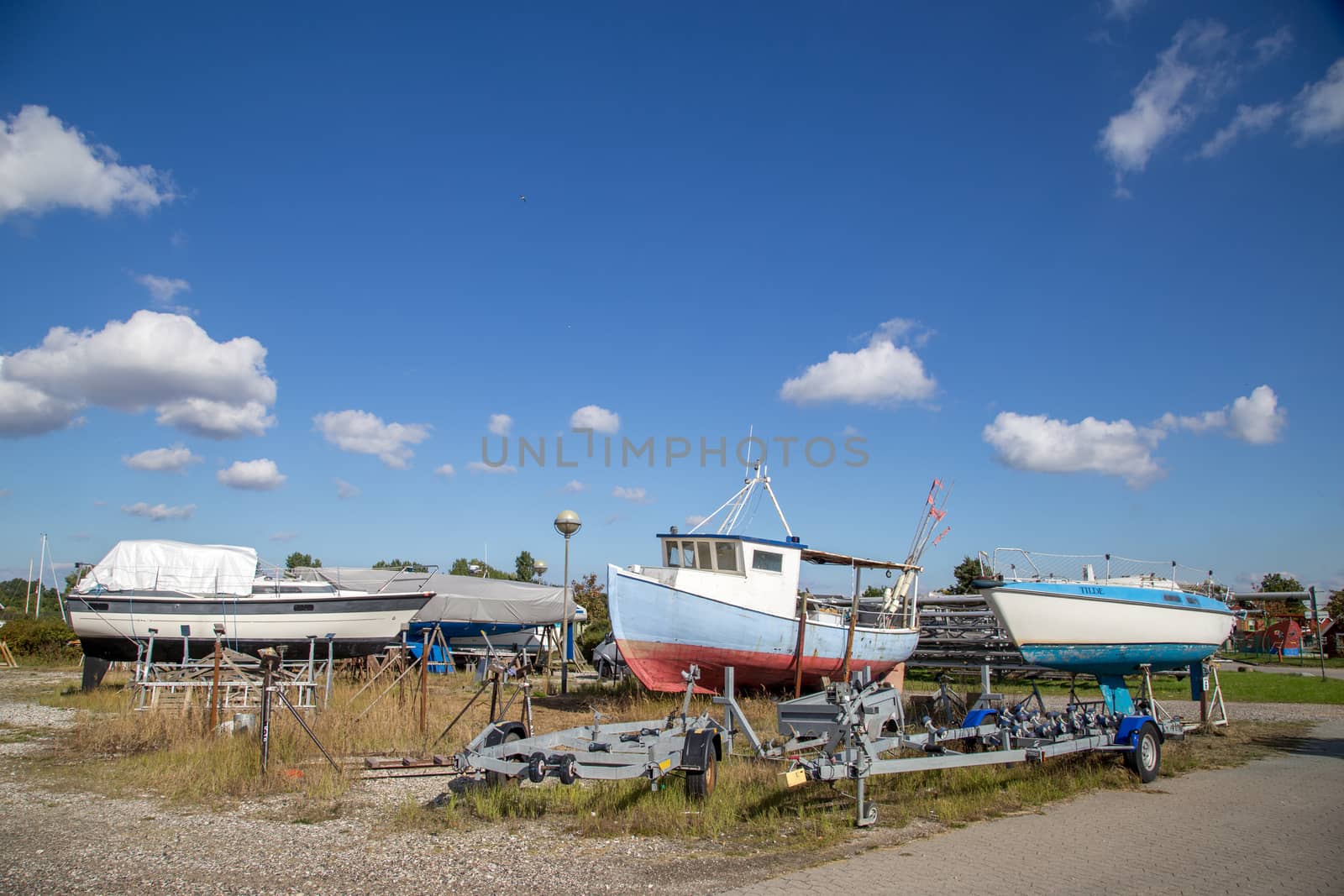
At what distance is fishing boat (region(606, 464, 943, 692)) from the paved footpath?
765 centimetres

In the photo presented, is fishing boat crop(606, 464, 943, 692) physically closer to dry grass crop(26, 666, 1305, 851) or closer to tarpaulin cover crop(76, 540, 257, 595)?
dry grass crop(26, 666, 1305, 851)

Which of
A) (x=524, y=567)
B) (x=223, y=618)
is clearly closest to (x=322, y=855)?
(x=223, y=618)

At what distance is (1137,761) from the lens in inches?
401

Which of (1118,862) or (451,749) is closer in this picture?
(1118,862)

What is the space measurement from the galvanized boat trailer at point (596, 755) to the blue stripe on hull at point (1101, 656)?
696cm

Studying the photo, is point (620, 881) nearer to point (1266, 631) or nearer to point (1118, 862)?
point (1118, 862)

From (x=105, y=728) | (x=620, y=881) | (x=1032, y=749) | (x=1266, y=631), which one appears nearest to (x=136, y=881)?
(x=620, y=881)

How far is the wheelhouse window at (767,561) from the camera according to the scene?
1870 centimetres

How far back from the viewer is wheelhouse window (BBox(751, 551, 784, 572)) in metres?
18.7

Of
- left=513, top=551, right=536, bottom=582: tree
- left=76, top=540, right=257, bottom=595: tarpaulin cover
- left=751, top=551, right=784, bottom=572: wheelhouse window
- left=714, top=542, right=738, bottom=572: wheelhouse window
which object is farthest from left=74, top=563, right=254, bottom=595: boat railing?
left=513, top=551, right=536, bottom=582: tree

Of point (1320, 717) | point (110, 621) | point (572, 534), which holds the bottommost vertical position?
point (1320, 717)

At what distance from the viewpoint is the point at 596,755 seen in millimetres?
8523

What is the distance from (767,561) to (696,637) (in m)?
2.50

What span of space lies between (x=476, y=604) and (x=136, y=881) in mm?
21869
